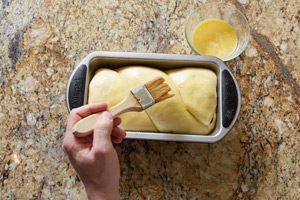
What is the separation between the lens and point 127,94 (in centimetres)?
72

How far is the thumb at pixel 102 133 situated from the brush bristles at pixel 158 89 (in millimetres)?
95

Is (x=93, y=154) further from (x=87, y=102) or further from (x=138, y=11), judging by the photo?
(x=138, y=11)

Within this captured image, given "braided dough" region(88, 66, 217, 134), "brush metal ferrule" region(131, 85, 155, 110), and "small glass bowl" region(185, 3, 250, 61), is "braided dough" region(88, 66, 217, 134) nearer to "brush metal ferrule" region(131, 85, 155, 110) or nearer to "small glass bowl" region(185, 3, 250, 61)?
"brush metal ferrule" region(131, 85, 155, 110)

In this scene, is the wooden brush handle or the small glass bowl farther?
the small glass bowl

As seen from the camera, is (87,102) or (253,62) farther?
(253,62)

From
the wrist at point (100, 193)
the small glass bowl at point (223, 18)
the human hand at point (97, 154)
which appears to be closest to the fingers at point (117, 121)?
the human hand at point (97, 154)

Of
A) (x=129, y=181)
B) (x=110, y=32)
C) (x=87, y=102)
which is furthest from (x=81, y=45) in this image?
(x=129, y=181)

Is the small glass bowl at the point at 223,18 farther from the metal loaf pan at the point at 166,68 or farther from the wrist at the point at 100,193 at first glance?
the wrist at the point at 100,193

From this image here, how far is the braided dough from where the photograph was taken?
72 cm

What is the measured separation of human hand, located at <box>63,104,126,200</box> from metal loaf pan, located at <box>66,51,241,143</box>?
75mm

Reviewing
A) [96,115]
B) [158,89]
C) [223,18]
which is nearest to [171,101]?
[158,89]

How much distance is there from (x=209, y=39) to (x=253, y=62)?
112mm

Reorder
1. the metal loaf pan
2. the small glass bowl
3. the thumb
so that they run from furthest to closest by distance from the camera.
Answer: the small glass bowl < the metal loaf pan < the thumb

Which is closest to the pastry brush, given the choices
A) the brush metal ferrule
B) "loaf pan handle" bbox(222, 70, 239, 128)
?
the brush metal ferrule
